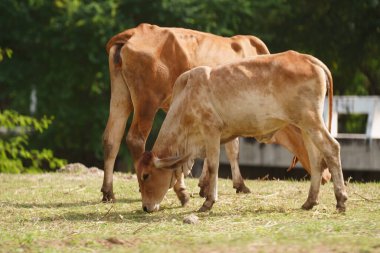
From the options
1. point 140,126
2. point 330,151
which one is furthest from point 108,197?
point 330,151

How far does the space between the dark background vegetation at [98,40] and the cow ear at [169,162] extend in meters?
10.8

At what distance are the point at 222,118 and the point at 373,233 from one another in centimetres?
206

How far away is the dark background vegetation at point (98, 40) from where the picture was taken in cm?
1930

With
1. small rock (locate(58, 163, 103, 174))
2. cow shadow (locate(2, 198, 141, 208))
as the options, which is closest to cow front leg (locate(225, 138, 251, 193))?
cow shadow (locate(2, 198, 141, 208))

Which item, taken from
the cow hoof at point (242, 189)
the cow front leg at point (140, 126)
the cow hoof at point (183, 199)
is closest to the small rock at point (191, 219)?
the cow hoof at point (183, 199)

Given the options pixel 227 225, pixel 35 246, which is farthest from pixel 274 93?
pixel 35 246

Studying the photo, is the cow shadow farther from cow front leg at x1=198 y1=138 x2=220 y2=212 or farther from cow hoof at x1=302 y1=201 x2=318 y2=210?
cow hoof at x1=302 y1=201 x2=318 y2=210

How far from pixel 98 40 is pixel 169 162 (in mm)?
11771

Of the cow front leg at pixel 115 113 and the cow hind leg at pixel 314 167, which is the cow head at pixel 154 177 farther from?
the cow front leg at pixel 115 113

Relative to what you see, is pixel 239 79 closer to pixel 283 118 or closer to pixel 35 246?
pixel 283 118

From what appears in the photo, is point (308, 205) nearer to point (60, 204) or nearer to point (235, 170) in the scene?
point (235, 170)

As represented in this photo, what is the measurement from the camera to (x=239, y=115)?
26.1ft

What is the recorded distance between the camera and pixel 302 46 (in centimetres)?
2023

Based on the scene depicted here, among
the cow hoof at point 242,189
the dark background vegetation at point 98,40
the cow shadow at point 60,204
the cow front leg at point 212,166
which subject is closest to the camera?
the cow front leg at point 212,166
